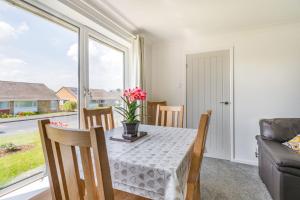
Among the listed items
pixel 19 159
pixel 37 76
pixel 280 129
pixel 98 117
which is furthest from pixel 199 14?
pixel 19 159

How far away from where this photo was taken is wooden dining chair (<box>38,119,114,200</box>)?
0.58m

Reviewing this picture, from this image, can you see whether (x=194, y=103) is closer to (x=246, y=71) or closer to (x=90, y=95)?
(x=246, y=71)

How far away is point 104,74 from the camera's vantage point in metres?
2.50

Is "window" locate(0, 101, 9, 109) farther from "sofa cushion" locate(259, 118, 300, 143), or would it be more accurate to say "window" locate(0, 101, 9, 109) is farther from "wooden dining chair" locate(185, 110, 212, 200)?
"sofa cushion" locate(259, 118, 300, 143)

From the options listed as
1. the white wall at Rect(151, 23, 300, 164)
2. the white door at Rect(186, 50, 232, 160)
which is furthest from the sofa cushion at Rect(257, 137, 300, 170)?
the white door at Rect(186, 50, 232, 160)

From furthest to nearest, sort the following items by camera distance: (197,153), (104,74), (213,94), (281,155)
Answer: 1. (213,94)
2. (104,74)
3. (281,155)
4. (197,153)

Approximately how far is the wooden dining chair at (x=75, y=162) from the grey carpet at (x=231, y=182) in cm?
162

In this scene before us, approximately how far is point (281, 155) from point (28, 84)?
8.24ft

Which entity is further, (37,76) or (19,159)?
(37,76)

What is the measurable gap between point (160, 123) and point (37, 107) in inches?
59.5

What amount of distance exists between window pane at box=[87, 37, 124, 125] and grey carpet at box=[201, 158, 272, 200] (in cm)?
168

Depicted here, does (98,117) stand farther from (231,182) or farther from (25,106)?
(231,182)

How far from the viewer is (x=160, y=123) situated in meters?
2.35

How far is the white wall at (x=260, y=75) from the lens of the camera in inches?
101
